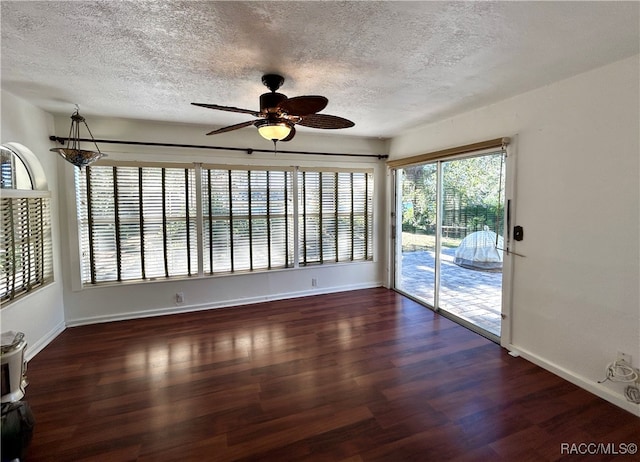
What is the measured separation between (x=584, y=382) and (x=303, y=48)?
3246 mm

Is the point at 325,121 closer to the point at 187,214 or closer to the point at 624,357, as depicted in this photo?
the point at 187,214

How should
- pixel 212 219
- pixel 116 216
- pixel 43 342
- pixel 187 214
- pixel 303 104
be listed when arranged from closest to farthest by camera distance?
pixel 303 104 < pixel 43 342 < pixel 116 216 < pixel 187 214 < pixel 212 219

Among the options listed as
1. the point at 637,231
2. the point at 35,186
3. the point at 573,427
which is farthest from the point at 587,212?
Result: the point at 35,186

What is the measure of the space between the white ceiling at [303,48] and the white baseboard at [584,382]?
2.38 m

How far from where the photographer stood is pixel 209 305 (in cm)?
425

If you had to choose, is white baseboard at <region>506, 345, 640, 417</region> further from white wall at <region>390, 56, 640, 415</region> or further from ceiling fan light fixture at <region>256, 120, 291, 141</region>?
ceiling fan light fixture at <region>256, 120, 291, 141</region>

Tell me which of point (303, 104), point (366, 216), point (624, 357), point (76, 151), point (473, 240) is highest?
point (303, 104)

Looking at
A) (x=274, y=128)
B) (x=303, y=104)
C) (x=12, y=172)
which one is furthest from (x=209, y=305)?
(x=303, y=104)

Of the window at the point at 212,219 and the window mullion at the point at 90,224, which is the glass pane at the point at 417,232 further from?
the window mullion at the point at 90,224

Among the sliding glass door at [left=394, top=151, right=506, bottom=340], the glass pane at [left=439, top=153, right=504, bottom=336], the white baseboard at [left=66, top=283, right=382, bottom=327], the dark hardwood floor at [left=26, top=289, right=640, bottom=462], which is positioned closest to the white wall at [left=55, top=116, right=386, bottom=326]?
the white baseboard at [left=66, top=283, right=382, bottom=327]

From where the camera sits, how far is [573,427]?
6.59 ft

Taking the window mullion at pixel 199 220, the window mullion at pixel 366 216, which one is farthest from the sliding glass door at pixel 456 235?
the window mullion at pixel 199 220

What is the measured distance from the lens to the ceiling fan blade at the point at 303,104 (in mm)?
1877

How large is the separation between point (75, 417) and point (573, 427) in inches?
131
